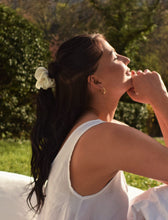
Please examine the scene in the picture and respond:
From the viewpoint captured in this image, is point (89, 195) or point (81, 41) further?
point (81, 41)

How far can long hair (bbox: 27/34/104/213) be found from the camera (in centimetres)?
174

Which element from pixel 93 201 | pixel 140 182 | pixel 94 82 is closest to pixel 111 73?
pixel 94 82

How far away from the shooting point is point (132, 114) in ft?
31.5


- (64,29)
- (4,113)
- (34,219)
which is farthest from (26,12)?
(34,219)

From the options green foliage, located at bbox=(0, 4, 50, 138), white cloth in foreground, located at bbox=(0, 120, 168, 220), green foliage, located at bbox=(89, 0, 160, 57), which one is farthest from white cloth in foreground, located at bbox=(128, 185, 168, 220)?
green foliage, located at bbox=(89, 0, 160, 57)

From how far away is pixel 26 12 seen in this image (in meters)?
14.7

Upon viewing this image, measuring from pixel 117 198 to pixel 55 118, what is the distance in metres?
0.54

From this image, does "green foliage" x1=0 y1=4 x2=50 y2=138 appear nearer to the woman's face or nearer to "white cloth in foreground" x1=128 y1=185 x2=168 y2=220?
the woman's face

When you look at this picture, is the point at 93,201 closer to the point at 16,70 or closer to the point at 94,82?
the point at 94,82

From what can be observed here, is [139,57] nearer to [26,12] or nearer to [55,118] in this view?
[26,12]

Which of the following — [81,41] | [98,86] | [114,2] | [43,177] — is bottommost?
[114,2]

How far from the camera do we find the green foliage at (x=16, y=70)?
21.7 feet

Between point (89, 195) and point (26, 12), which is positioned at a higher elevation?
point (89, 195)

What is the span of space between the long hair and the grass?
273cm
